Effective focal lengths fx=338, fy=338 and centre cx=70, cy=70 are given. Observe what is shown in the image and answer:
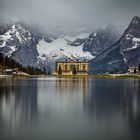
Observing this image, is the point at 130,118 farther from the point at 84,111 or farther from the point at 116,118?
the point at 84,111

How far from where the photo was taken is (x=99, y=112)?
3725 cm

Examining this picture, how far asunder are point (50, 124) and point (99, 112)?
929 centimetres

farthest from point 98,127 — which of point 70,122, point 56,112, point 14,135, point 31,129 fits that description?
point 56,112

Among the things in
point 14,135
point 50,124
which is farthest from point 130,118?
point 14,135

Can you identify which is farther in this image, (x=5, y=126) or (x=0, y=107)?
(x=0, y=107)

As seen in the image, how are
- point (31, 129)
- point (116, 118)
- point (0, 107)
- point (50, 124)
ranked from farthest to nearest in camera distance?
point (0, 107) → point (116, 118) → point (50, 124) → point (31, 129)

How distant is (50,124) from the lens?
29.4 metres

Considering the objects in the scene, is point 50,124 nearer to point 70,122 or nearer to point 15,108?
point 70,122

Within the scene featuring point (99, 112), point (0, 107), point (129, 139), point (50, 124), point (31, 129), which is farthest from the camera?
point (0, 107)

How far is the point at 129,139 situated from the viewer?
23984mm

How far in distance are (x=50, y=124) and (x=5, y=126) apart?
3.91 meters

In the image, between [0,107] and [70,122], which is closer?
[70,122]

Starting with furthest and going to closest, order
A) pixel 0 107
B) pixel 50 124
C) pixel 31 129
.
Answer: pixel 0 107
pixel 50 124
pixel 31 129

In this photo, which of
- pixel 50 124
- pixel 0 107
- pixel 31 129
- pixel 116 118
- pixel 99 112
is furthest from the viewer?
pixel 0 107
